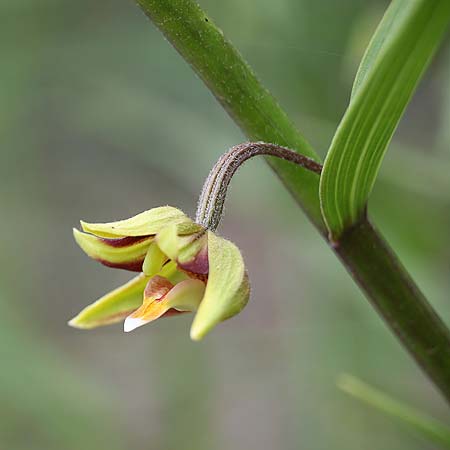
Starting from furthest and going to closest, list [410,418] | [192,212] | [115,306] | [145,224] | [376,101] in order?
1. [192,212]
2. [410,418]
3. [115,306]
4. [145,224]
5. [376,101]

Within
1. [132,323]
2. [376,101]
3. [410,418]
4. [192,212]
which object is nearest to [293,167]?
[376,101]

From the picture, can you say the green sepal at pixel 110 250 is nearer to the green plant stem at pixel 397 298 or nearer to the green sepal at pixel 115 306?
the green sepal at pixel 115 306

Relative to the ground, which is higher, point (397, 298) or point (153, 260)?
point (153, 260)

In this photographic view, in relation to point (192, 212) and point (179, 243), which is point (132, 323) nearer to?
point (179, 243)

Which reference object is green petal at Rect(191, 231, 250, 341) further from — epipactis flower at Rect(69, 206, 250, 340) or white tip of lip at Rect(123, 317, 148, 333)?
white tip of lip at Rect(123, 317, 148, 333)

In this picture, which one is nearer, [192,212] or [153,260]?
[153,260]

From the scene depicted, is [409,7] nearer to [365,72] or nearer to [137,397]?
[365,72]

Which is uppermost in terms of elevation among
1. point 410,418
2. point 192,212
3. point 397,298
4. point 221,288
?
point 221,288

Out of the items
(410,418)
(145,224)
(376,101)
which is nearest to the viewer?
(376,101)
